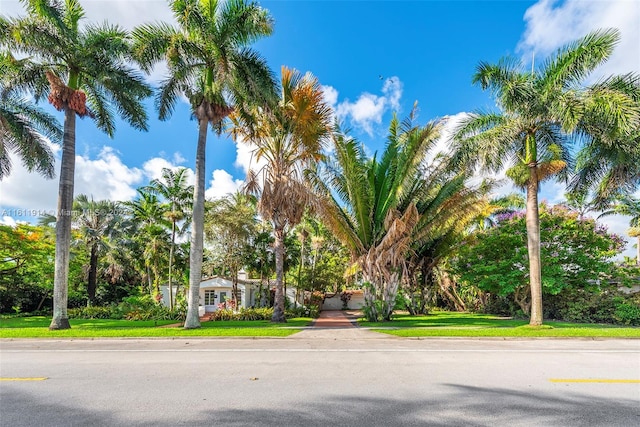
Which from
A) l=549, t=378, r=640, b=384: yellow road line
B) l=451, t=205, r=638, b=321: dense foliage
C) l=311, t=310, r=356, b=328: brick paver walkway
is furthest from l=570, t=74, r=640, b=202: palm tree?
l=311, t=310, r=356, b=328: brick paver walkway

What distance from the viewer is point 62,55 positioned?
1486 cm

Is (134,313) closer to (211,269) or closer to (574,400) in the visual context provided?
(211,269)

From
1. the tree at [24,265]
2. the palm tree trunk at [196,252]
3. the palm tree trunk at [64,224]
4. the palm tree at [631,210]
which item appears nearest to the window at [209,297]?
the tree at [24,265]

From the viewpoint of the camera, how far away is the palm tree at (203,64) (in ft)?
45.8

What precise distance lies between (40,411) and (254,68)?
13645 millimetres

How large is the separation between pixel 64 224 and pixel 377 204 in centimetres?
1333

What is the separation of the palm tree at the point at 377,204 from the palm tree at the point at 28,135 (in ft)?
45.5

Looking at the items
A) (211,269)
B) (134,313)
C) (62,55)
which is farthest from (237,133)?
(211,269)

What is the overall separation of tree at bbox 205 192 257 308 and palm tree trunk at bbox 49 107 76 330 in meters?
10.4

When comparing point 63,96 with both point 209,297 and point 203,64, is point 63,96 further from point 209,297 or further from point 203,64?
point 209,297

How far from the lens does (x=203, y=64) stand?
50.3ft

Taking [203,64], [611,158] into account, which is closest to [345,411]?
[203,64]

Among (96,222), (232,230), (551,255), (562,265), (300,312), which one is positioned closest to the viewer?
(551,255)

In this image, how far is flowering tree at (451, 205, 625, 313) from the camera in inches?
693
